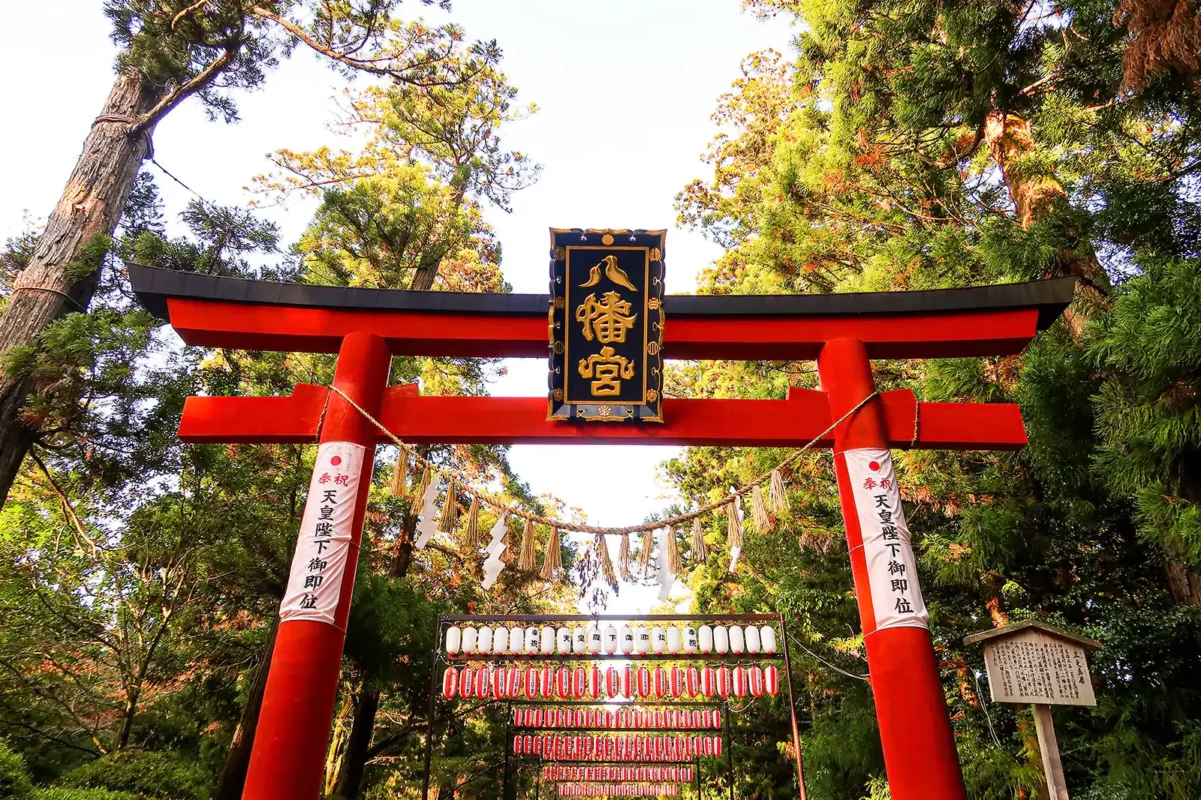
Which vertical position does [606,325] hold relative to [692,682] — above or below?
above

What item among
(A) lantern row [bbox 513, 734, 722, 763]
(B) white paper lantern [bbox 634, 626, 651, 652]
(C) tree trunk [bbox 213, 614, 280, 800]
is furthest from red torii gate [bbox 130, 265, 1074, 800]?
(A) lantern row [bbox 513, 734, 722, 763]

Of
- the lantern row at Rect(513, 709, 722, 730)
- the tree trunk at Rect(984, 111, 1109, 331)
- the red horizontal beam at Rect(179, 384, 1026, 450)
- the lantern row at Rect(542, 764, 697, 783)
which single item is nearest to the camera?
the red horizontal beam at Rect(179, 384, 1026, 450)

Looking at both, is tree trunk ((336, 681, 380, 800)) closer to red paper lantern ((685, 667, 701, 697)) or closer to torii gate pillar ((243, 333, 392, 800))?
red paper lantern ((685, 667, 701, 697))

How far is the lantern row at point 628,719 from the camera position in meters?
8.45

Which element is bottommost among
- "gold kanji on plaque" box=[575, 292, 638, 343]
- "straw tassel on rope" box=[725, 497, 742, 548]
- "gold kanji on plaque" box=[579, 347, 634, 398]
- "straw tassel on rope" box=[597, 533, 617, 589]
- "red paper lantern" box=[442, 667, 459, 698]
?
"red paper lantern" box=[442, 667, 459, 698]

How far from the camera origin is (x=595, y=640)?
25.5 feet

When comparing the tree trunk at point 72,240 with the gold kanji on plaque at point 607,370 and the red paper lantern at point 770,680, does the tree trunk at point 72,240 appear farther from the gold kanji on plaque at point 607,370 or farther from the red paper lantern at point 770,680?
the red paper lantern at point 770,680

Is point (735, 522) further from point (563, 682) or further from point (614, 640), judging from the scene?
point (563, 682)

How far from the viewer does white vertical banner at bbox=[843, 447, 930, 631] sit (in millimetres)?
3738

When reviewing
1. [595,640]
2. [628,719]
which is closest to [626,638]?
[595,640]

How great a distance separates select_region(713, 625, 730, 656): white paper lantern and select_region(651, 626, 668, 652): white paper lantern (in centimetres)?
63

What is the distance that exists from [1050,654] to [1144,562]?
278 centimetres

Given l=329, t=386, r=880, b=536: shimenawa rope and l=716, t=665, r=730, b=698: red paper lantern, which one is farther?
l=716, t=665, r=730, b=698: red paper lantern

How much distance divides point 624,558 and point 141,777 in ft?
15.4
